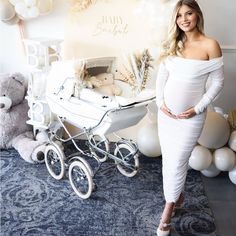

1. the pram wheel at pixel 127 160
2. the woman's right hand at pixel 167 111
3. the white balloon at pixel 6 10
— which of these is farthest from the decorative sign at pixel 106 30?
the woman's right hand at pixel 167 111

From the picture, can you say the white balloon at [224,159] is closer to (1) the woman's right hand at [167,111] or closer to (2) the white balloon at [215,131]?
(2) the white balloon at [215,131]

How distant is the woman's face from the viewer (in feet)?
5.61

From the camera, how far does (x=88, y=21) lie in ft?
9.39

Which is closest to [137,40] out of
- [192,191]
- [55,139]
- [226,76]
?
[226,76]

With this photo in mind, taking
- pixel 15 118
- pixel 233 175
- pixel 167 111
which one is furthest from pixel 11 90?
pixel 233 175

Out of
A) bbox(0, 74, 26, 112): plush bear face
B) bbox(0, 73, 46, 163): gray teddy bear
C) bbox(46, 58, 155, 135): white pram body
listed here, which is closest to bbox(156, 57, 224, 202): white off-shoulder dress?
bbox(46, 58, 155, 135): white pram body

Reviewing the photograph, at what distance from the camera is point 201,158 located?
2432 mm

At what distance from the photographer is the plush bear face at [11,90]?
9.48 feet

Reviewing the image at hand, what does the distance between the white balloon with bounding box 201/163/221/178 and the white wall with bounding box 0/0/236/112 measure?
64cm

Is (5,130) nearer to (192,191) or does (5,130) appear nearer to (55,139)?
(55,139)

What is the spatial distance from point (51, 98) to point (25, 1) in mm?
891

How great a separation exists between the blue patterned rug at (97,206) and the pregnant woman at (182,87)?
0.24 meters

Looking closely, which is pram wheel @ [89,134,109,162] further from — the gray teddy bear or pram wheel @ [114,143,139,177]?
the gray teddy bear

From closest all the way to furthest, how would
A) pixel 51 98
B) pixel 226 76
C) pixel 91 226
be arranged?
pixel 91 226 < pixel 51 98 < pixel 226 76
